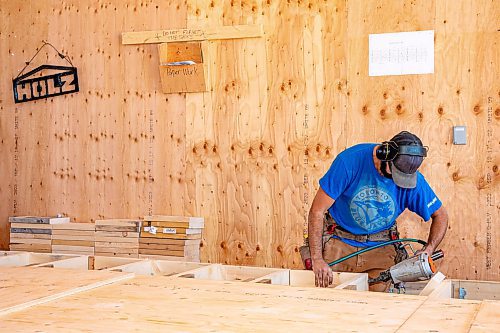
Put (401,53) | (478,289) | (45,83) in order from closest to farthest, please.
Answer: (478,289) < (401,53) < (45,83)

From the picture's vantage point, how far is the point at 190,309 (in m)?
2.90

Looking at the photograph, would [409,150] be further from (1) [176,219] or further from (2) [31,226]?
(2) [31,226]

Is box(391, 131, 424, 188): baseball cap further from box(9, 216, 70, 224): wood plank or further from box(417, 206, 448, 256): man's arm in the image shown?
box(9, 216, 70, 224): wood plank

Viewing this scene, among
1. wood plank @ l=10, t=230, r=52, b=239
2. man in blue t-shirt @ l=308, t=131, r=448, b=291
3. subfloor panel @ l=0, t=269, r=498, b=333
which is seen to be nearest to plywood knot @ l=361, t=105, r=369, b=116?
man in blue t-shirt @ l=308, t=131, r=448, b=291

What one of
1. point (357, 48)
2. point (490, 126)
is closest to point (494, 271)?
point (490, 126)

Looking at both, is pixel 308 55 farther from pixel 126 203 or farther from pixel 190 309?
pixel 190 309

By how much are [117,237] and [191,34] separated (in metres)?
2.08

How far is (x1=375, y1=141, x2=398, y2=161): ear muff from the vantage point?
13.3ft

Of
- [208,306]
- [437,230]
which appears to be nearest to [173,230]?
[437,230]

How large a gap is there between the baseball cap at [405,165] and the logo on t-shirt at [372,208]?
29 cm

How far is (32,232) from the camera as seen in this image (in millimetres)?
6914

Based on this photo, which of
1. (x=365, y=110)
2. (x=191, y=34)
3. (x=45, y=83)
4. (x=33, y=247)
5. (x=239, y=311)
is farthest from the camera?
(x=45, y=83)

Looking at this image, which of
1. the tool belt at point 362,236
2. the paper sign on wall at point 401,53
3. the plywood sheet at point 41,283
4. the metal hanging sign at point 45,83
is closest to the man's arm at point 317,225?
the tool belt at point 362,236

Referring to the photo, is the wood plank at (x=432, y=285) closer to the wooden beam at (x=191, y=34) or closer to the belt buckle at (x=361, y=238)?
the belt buckle at (x=361, y=238)
